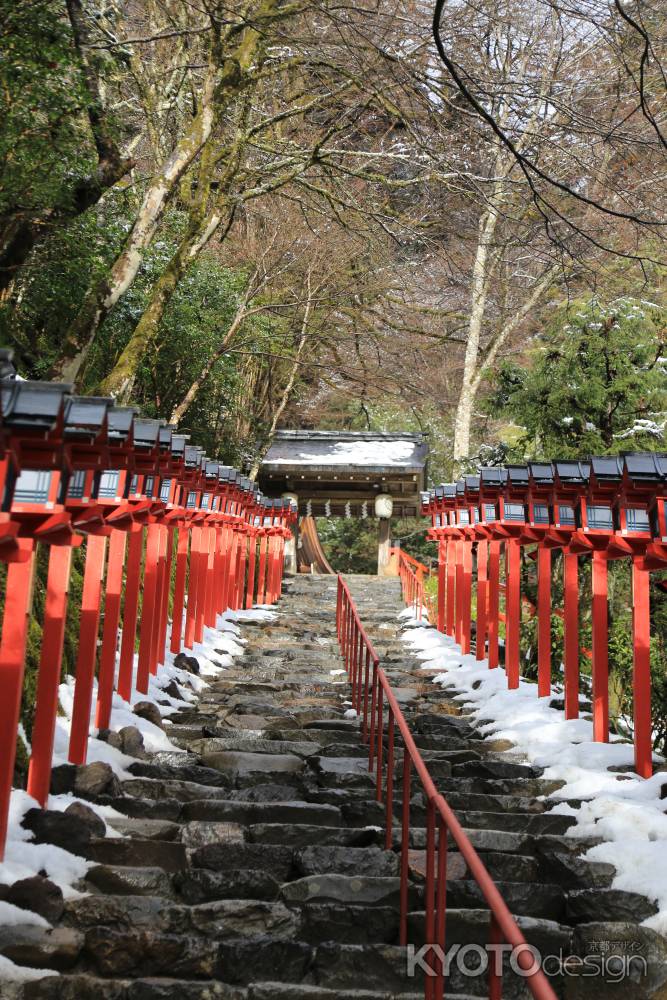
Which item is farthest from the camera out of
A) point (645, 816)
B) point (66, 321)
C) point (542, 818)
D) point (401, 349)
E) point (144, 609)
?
point (401, 349)

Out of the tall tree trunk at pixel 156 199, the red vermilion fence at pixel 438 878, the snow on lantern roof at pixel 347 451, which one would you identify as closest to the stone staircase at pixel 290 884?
the red vermilion fence at pixel 438 878

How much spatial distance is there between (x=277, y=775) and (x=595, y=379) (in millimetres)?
7893

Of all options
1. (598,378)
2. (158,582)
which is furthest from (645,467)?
(598,378)

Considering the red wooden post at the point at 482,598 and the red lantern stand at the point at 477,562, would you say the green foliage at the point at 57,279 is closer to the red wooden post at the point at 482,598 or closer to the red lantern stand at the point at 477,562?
the red lantern stand at the point at 477,562

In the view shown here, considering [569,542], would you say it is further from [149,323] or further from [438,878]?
[149,323]

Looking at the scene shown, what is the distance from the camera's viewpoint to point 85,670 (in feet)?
19.7

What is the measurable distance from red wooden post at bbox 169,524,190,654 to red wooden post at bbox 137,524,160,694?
58.2 inches

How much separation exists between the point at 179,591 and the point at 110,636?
3.57 meters

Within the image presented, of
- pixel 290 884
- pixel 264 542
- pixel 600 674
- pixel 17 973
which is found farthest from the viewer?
pixel 264 542

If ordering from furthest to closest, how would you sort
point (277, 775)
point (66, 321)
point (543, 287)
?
1. point (543, 287)
2. point (66, 321)
3. point (277, 775)

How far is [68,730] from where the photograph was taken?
20.9 feet

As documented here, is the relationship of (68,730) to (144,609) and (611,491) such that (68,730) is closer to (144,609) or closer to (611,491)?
(144,609)

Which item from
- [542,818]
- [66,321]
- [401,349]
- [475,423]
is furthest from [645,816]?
[475,423]

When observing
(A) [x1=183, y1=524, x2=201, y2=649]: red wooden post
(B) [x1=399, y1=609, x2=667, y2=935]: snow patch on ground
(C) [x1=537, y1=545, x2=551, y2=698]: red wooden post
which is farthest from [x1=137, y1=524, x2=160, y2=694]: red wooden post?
(C) [x1=537, y1=545, x2=551, y2=698]: red wooden post
